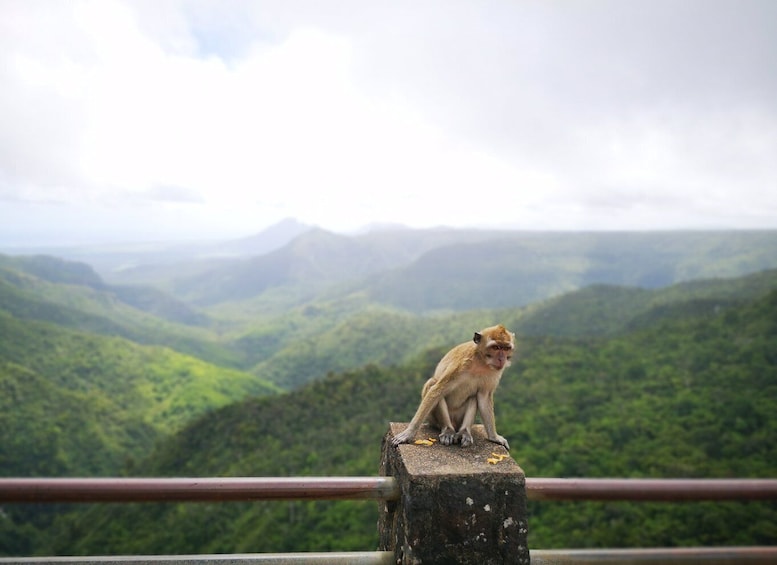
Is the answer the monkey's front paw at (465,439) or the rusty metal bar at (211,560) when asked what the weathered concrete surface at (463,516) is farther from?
the monkey's front paw at (465,439)

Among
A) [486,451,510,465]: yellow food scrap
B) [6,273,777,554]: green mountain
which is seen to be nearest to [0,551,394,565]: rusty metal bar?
[486,451,510,465]: yellow food scrap

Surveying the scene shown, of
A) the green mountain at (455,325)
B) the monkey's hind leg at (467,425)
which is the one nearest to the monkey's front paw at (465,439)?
the monkey's hind leg at (467,425)

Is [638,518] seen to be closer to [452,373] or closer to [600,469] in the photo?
[600,469]

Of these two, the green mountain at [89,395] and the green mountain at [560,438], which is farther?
the green mountain at [89,395]

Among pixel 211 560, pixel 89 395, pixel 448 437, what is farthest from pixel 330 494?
pixel 89 395

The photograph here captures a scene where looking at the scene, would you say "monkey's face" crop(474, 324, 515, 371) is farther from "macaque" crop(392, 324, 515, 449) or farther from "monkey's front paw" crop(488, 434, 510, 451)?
"monkey's front paw" crop(488, 434, 510, 451)

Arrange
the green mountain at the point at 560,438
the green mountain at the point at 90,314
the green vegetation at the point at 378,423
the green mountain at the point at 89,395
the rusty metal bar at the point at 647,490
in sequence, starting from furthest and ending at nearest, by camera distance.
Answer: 1. the green mountain at the point at 90,314
2. the green mountain at the point at 89,395
3. the green vegetation at the point at 378,423
4. the green mountain at the point at 560,438
5. the rusty metal bar at the point at 647,490

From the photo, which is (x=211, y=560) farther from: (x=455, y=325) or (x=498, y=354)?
(x=455, y=325)
